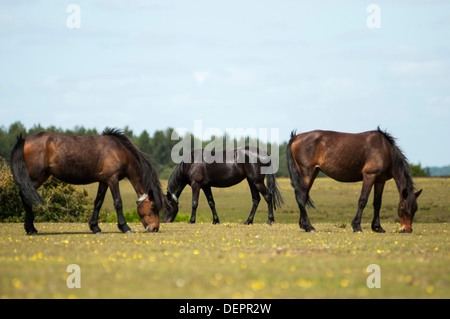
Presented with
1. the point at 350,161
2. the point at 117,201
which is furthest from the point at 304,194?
the point at 117,201

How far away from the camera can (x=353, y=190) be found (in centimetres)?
4231

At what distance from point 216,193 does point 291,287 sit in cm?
3672

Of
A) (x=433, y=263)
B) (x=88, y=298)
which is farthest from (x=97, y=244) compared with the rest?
(x=433, y=263)

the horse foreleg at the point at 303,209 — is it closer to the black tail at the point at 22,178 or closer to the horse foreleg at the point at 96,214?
the horse foreleg at the point at 96,214

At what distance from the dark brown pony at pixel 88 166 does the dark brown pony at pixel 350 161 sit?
4.08 metres

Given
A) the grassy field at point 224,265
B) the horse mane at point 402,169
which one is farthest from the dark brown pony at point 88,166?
the horse mane at point 402,169

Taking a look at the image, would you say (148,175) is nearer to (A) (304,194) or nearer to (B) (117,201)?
(B) (117,201)

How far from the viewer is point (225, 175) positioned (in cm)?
2127

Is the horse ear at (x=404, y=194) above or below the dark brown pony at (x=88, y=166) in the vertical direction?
below

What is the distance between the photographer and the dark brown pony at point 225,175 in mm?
20484

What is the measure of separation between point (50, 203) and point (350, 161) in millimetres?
13420

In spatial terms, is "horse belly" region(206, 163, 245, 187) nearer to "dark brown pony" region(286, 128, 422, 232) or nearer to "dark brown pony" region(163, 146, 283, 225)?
"dark brown pony" region(163, 146, 283, 225)

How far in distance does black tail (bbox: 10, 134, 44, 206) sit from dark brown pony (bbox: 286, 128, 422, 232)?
701 cm
